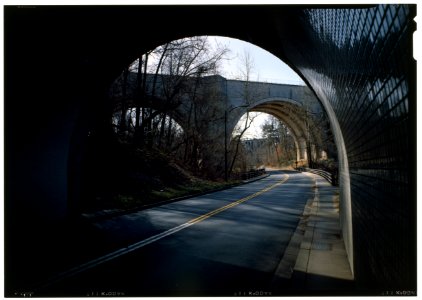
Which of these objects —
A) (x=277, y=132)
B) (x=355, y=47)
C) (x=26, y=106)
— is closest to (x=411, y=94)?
(x=355, y=47)

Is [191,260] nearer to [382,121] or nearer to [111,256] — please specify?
[111,256]

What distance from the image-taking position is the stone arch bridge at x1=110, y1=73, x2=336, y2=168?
2395cm

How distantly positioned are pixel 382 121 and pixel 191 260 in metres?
4.25

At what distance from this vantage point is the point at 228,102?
39281mm

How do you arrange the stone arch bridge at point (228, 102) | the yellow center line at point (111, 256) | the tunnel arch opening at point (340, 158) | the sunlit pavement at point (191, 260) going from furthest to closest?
the stone arch bridge at point (228, 102) → the tunnel arch opening at point (340, 158) → the yellow center line at point (111, 256) → the sunlit pavement at point (191, 260)

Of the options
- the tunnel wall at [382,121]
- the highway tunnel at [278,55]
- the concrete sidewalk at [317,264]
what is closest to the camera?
the tunnel wall at [382,121]

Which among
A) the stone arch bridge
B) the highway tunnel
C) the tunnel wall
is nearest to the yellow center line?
the highway tunnel

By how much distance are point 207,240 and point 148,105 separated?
1767cm

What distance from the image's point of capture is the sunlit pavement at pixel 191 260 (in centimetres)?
415

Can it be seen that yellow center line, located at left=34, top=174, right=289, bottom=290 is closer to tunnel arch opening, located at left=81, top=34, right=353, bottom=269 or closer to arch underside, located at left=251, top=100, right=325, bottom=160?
tunnel arch opening, located at left=81, top=34, right=353, bottom=269

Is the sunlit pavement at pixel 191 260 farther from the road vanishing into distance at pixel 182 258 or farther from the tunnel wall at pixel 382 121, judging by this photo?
the tunnel wall at pixel 382 121

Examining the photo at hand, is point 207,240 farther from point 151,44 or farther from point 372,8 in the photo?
point 372,8

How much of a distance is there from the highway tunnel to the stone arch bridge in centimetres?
1225

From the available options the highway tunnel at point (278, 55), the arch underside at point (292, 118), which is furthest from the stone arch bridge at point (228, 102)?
the highway tunnel at point (278, 55)
